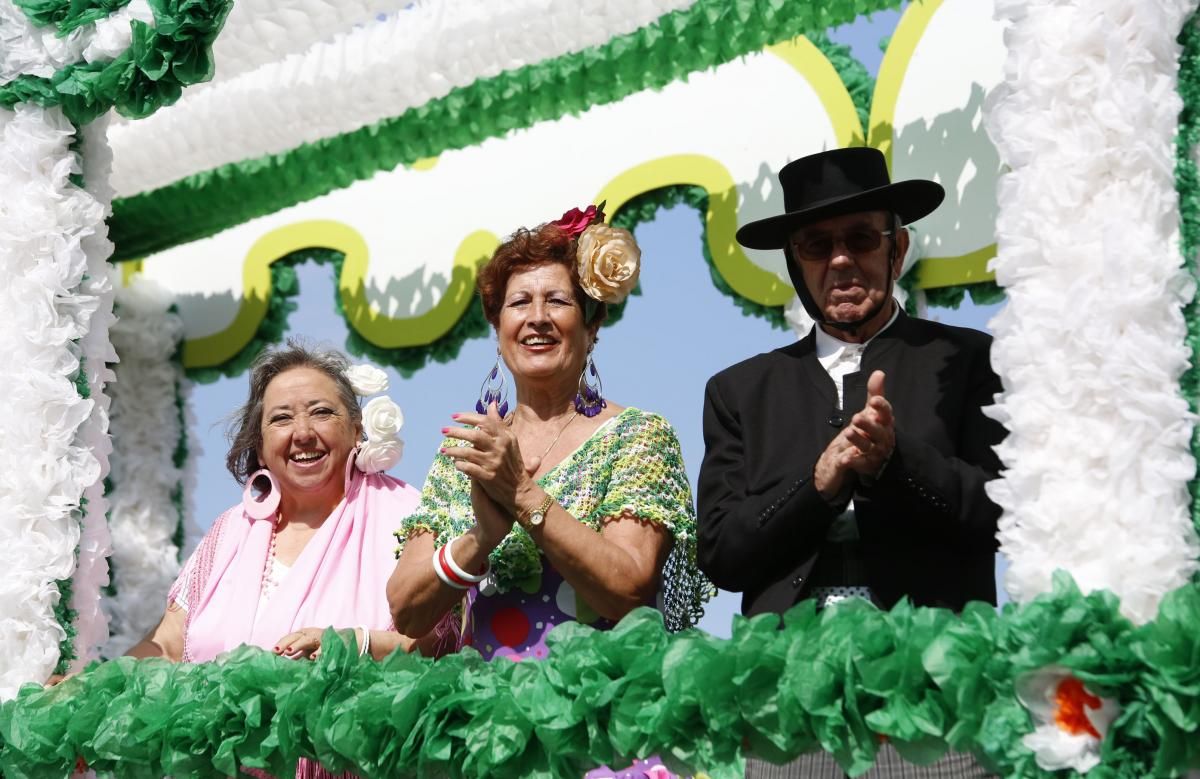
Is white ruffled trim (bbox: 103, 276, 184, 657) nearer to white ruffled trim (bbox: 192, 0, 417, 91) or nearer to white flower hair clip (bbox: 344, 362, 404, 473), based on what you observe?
white ruffled trim (bbox: 192, 0, 417, 91)

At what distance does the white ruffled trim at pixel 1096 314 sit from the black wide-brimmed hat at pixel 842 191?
0.47m

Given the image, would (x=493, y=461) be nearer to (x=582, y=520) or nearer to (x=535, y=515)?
(x=535, y=515)

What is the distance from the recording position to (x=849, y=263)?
2785 mm

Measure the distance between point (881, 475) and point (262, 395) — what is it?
1.92 m

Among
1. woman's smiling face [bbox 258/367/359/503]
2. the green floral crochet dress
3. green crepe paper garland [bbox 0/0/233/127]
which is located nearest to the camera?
the green floral crochet dress

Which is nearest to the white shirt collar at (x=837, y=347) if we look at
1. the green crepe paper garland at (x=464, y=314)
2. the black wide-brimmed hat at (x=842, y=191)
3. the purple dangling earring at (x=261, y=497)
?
the black wide-brimmed hat at (x=842, y=191)

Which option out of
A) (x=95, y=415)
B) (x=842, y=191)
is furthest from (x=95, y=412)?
(x=842, y=191)

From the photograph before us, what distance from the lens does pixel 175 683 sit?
9.71 feet

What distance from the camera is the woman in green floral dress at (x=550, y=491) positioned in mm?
2883

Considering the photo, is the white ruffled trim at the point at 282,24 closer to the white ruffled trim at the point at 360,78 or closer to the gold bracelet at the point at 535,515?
the white ruffled trim at the point at 360,78

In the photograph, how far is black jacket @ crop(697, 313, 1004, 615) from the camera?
2.51 metres

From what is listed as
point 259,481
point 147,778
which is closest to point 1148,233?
point 147,778

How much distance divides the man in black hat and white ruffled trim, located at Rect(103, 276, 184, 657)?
281cm

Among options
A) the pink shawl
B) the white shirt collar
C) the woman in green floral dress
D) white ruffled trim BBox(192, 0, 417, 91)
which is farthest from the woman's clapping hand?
white ruffled trim BBox(192, 0, 417, 91)
